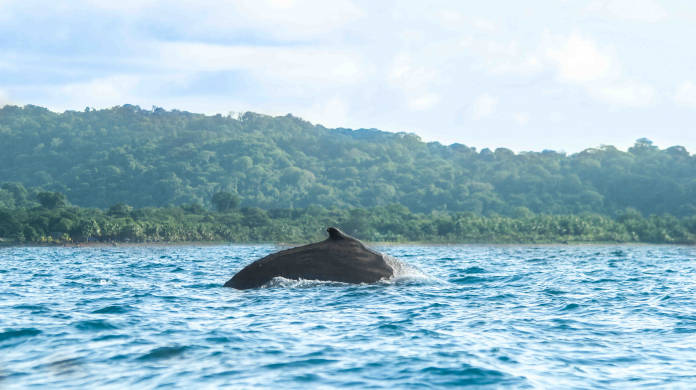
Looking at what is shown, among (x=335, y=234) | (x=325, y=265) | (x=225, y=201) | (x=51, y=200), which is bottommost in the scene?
(x=325, y=265)

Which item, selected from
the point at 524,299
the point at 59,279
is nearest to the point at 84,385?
the point at 524,299

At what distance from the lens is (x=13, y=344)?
43.3 ft

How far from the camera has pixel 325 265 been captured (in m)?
20.3

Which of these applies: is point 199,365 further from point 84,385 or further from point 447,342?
point 447,342

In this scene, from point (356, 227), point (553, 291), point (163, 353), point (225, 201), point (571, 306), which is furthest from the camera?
point (225, 201)

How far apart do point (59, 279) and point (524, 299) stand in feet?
55.4

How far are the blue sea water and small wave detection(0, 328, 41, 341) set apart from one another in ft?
0.11

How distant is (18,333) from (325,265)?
26.5ft

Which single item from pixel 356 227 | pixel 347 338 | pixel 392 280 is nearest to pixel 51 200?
pixel 356 227

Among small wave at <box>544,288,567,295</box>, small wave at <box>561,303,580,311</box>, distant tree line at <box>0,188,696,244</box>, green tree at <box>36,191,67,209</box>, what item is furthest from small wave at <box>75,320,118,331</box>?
green tree at <box>36,191,67,209</box>

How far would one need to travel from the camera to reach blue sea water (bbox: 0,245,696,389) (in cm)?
1079

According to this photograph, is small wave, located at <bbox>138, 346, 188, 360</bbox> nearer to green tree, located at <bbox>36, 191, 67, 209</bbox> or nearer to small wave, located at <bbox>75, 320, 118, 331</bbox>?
small wave, located at <bbox>75, 320, 118, 331</bbox>

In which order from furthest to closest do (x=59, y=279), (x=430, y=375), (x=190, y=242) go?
(x=190, y=242) → (x=59, y=279) → (x=430, y=375)

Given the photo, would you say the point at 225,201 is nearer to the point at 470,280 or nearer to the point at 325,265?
the point at 470,280
